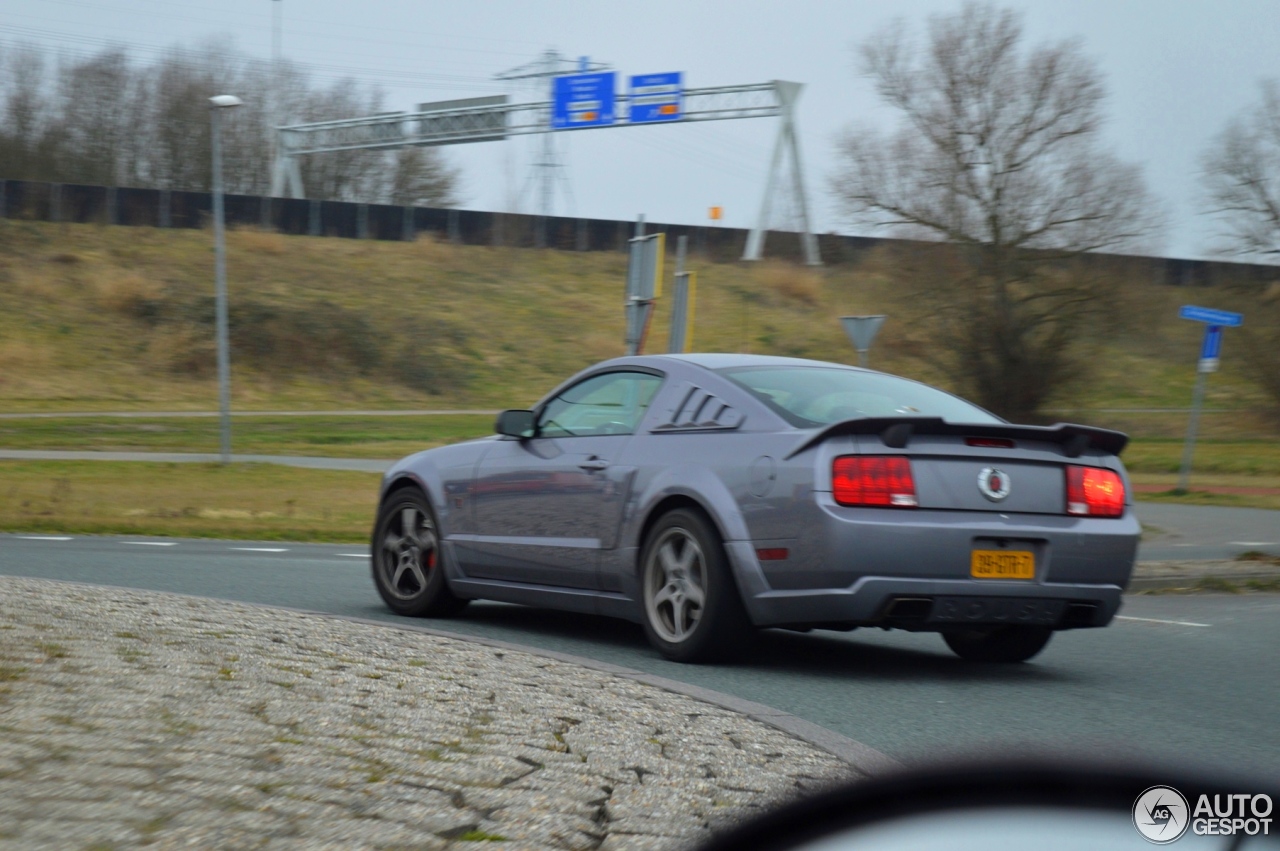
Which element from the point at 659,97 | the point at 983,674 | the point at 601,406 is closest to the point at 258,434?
the point at 659,97

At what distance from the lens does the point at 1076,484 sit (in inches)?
264

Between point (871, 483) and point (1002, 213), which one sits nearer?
point (871, 483)

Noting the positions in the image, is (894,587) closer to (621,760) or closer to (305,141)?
(621,760)

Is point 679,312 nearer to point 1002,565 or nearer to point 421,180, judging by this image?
point 1002,565

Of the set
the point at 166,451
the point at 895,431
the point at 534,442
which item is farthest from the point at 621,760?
the point at 166,451

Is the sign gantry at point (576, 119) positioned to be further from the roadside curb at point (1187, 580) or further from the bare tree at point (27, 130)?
the roadside curb at point (1187, 580)

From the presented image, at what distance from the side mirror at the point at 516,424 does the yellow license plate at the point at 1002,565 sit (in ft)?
8.95

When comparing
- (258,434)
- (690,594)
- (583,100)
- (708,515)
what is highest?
(583,100)

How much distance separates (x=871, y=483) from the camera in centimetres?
635

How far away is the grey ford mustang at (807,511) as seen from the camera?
249 inches

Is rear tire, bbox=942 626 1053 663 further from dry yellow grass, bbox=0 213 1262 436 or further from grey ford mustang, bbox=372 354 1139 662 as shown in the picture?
dry yellow grass, bbox=0 213 1262 436

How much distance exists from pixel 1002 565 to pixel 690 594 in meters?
1.39

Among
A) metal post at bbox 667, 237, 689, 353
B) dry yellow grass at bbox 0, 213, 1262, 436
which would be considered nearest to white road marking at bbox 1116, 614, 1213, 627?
metal post at bbox 667, 237, 689, 353

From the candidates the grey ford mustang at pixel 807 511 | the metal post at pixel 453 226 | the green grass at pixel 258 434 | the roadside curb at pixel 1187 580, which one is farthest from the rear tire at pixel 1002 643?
the metal post at pixel 453 226
